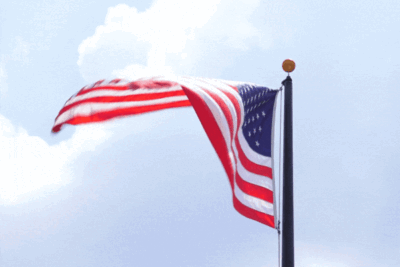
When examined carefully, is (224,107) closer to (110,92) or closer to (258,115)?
(258,115)

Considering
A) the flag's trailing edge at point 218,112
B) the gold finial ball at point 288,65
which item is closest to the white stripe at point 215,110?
the flag's trailing edge at point 218,112

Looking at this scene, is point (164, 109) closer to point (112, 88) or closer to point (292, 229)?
point (112, 88)

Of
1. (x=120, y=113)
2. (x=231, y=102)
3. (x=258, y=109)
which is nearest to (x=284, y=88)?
(x=258, y=109)

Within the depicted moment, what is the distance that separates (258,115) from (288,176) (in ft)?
4.65

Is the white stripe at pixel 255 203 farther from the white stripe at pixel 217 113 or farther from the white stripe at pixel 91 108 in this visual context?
the white stripe at pixel 91 108

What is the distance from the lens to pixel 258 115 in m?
10.6

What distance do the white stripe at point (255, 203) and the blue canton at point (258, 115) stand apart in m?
0.95

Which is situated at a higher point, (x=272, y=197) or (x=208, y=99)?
(x=208, y=99)

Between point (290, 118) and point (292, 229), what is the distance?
1981 millimetres

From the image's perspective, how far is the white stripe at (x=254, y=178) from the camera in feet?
32.6

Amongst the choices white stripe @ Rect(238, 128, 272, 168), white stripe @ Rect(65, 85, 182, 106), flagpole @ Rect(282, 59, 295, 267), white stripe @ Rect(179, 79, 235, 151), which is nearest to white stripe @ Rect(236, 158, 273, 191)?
white stripe @ Rect(238, 128, 272, 168)

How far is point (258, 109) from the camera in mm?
10656

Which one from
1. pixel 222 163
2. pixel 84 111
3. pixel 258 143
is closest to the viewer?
pixel 222 163

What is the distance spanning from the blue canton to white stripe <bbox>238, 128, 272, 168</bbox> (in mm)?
64
